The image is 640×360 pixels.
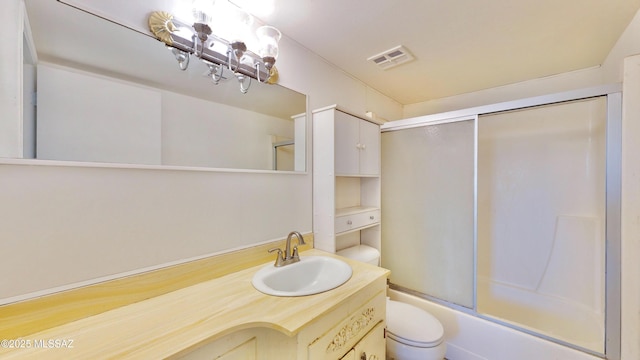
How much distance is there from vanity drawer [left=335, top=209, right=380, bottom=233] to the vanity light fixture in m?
0.98

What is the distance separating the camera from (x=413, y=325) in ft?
4.37

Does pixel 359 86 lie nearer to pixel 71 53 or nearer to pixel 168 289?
pixel 71 53

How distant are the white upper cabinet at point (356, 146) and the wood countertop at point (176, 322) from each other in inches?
31.8

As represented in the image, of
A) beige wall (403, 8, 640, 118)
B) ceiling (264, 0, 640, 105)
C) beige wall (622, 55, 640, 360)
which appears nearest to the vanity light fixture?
ceiling (264, 0, 640, 105)

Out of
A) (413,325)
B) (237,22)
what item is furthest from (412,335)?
(237,22)

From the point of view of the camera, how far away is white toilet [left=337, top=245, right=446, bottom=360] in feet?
3.91

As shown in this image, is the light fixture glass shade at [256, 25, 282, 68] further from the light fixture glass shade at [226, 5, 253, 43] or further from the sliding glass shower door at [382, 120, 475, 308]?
the sliding glass shower door at [382, 120, 475, 308]

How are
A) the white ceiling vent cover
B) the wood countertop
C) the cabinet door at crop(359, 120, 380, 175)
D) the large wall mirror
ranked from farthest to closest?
the cabinet door at crop(359, 120, 380, 175)
the white ceiling vent cover
the large wall mirror
the wood countertop

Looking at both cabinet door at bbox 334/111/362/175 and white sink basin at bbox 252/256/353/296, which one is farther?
cabinet door at bbox 334/111/362/175

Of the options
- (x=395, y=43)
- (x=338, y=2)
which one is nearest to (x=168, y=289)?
(x=338, y=2)

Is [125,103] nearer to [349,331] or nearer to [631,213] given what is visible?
[349,331]

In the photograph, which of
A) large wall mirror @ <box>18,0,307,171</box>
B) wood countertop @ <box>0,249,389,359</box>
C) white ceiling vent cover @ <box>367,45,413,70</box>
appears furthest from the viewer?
white ceiling vent cover @ <box>367,45,413,70</box>

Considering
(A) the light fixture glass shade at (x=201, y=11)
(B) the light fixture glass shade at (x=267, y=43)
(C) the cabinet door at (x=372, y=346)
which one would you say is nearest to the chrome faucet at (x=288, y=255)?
(C) the cabinet door at (x=372, y=346)

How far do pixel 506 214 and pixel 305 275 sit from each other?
205 cm
